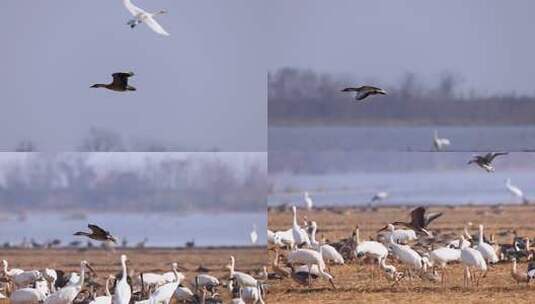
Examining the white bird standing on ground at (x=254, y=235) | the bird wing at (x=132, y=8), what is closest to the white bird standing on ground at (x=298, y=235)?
the white bird standing on ground at (x=254, y=235)

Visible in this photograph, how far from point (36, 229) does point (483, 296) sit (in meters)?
2.91

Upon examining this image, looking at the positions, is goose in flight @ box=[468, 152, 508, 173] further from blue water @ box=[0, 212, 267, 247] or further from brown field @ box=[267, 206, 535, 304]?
blue water @ box=[0, 212, 267, 247]

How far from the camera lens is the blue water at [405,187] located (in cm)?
1288

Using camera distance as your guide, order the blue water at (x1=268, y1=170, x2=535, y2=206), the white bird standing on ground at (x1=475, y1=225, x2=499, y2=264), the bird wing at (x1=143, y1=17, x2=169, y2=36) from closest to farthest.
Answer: the bird wing at (x1=143, y1=17, x2=169, y2=36)
the white bird standing on ground at (x1=475, y1=225, x2=499, y2=264)
the blue water at (x1=268, y1=170, x2=535, y2=206)

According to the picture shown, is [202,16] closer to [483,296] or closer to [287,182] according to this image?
[287,182]

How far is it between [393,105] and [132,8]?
182 centimetres

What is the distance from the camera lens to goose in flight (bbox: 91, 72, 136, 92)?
11.9m

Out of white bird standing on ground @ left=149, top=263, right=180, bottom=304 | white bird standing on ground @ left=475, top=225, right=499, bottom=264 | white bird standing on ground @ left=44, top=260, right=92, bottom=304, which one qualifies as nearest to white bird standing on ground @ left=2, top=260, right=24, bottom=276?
white bird standing on ground @ left=44, top=260, right=92, bottom=304

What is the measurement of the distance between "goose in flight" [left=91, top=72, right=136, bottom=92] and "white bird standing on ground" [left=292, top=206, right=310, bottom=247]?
64.6 inches

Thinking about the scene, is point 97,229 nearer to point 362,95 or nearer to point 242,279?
point 242,279

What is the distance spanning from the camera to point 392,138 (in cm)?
1243

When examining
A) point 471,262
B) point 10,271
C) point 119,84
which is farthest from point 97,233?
point 471,262

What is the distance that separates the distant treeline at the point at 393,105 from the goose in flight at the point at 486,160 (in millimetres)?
201

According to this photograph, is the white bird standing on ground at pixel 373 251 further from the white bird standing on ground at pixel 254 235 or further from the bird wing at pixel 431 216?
the white bird standing on ground at pixel 254 235
